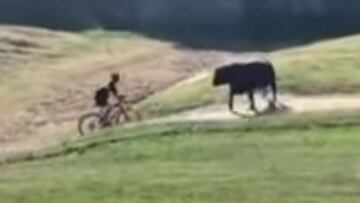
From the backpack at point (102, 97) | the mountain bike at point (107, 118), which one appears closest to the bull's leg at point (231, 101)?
the mountain bike at point (107, 118)

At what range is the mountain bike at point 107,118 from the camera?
26625mm

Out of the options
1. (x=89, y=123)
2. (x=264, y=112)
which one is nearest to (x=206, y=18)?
(x=89, y=123)

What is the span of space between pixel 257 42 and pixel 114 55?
3.94 meters

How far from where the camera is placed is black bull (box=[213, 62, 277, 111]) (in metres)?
26.4

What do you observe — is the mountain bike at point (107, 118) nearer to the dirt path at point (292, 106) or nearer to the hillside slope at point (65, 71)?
the hillside slope at point (65, 71)

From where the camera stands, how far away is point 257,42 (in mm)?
36844

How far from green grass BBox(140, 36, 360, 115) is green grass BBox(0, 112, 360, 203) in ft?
11.7

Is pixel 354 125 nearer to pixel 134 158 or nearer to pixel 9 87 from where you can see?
pixel 134 158

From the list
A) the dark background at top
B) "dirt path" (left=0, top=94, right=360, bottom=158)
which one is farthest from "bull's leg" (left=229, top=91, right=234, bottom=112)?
the dark background at top

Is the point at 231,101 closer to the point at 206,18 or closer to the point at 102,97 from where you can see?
the point at 102,97

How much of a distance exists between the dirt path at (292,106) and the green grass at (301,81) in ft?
1.46

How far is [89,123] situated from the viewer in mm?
27328

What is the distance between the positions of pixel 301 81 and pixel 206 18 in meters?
9.36

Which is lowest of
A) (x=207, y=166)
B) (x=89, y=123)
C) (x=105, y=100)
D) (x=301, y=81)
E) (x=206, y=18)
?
(x=207, y=166)
